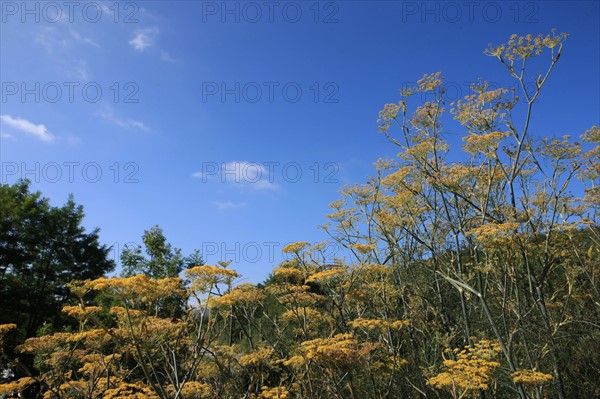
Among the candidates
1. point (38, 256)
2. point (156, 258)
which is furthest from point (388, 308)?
point (38, 256)

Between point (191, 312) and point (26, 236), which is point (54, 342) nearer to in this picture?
point (191, 312)

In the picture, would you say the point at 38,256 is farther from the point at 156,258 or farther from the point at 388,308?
the point at 388,308

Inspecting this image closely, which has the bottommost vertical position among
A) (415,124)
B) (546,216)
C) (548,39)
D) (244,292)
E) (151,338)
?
(151,338)

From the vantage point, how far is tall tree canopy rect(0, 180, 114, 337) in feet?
84.8

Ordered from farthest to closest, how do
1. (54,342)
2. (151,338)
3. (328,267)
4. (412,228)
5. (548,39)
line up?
(412,228) < (328,267) < (548,39) < (54,342) < (151,338)

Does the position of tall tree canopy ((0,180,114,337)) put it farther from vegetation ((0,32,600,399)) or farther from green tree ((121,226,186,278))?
vegetation ((0,32,600,399))

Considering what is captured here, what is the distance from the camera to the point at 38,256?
29.1 metres

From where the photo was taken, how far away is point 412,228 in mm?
11016

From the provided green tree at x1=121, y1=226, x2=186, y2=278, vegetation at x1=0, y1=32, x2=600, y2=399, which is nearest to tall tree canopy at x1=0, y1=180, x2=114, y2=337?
green tree at x1=121, y1=226, x2=186, y2=278

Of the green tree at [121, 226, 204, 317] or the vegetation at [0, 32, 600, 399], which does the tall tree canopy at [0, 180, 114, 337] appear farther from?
the vegetation at [0, 32, 600, 399]

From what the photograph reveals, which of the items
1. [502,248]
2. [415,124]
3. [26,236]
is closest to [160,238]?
[26,236]

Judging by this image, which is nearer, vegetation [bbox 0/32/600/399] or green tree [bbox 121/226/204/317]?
vegetation [bbox 0/32/600/399]

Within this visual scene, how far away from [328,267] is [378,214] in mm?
2770

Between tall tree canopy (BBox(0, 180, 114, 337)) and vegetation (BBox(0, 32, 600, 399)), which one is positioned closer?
vegetation (BBox(0, 32, 600, 399))
